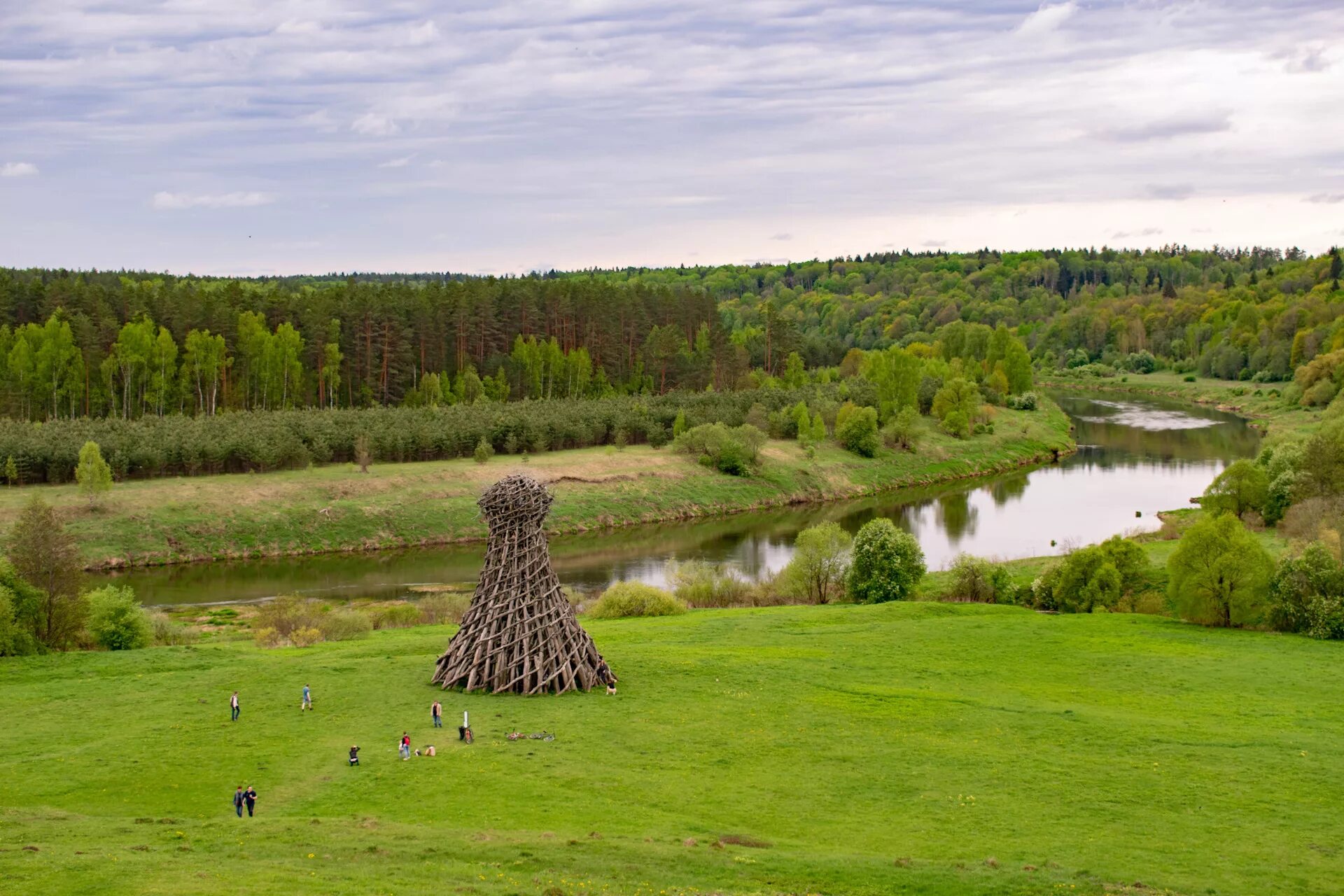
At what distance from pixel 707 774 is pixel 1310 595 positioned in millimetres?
32787

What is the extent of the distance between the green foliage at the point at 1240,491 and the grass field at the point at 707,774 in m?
26.1

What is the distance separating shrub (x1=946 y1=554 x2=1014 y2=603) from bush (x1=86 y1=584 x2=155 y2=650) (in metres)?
38.4

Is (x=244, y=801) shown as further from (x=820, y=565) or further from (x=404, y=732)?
(x=820, y=565)

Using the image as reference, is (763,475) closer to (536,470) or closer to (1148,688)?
(536,470)

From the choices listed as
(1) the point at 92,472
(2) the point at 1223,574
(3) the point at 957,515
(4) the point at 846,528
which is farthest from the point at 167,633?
(3) the point at 957,515

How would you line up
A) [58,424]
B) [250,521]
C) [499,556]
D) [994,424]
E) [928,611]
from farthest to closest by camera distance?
[994,424] → [58,424] → [250,521] → [928,611] → [499,556]

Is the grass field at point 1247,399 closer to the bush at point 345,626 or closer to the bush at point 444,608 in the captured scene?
the bush at point 444,608

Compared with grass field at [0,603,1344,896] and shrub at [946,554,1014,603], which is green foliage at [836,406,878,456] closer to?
shrub at [946,554,1014,603]

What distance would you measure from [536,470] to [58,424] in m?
→ 36.5

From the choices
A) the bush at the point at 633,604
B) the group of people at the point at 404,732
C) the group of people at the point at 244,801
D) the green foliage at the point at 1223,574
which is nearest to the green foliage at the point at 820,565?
the bush at the point at 633,604

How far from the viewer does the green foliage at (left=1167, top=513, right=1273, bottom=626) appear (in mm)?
52562

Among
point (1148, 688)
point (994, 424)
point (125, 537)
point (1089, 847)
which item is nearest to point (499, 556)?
point (1089, 847)

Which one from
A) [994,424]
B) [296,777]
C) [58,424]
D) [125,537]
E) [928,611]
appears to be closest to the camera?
[296,777]

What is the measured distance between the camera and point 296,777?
3175 centimetres
